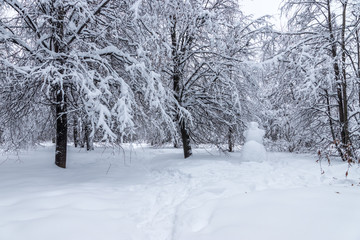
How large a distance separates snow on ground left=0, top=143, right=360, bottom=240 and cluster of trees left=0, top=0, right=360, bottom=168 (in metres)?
1.40

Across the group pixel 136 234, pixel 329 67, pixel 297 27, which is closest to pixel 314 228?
pixel 136 234

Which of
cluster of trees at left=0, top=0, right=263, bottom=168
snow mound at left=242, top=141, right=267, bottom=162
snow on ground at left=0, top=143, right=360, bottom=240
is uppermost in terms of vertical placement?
cluster of trees at left=0, top=0, right=263, bottom=168

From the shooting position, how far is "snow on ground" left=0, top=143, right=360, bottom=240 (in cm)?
273

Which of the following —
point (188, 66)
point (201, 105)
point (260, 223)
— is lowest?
point (260, 223)

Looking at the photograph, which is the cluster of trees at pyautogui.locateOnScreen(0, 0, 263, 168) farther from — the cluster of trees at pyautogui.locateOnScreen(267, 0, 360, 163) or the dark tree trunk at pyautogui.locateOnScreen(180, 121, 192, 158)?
the cluster of trees at pyautogui.locateOnScreen(267, 0, 360, 163)

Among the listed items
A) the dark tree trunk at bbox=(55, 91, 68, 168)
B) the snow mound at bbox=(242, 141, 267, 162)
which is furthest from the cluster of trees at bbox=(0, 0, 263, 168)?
the snow mound at bbox=(242, 141, 267, 162)

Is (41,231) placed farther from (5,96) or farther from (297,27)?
(297,27)

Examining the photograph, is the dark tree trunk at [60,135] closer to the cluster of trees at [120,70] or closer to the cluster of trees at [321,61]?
the cluster of trees at [120,70]

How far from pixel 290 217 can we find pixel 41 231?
2.94 meters

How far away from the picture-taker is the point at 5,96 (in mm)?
5586

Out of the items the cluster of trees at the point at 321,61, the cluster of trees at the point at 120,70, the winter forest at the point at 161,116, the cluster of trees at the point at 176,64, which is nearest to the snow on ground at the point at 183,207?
the winter forest at the point at 161,116

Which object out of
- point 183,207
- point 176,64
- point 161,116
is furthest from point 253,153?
point 183,207

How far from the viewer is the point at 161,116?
6422 millimetres

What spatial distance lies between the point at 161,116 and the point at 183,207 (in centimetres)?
304
